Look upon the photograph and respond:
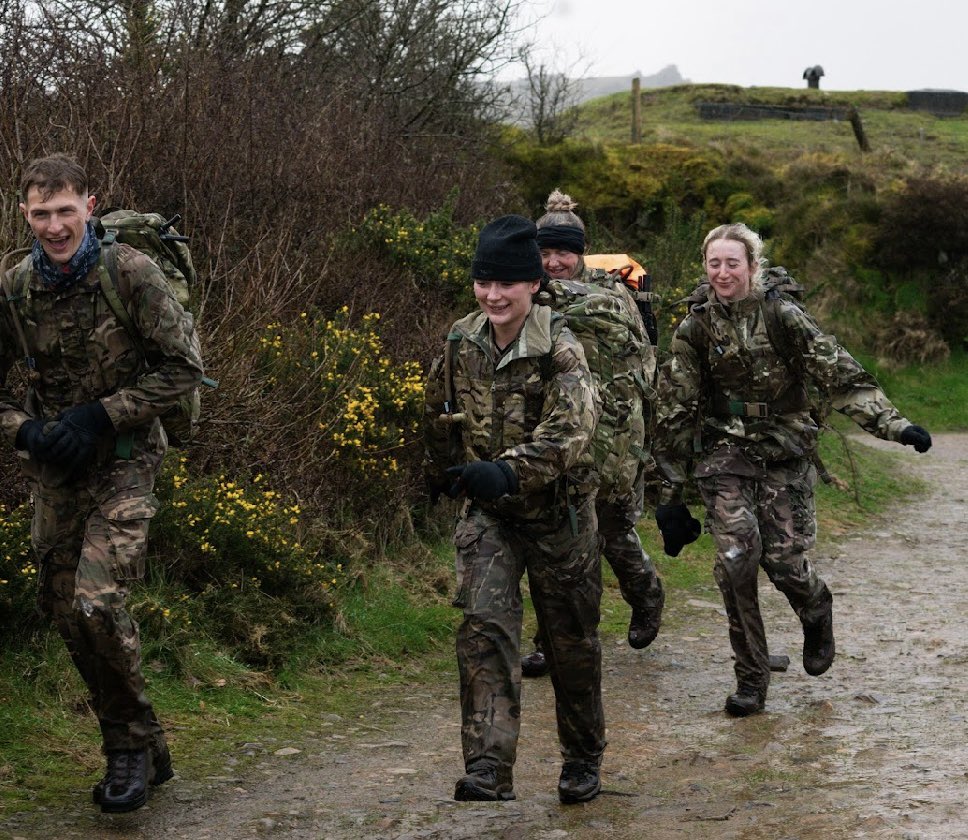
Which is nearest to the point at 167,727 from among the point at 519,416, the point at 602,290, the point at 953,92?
the point at 519,416

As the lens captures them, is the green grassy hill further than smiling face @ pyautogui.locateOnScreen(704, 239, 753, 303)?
Yes

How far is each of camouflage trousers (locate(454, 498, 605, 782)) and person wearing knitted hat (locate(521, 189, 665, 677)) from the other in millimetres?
1055

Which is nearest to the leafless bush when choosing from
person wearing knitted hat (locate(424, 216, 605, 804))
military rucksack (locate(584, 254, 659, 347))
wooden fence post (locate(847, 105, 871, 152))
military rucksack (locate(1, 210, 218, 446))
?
military rucksack (locate(584, 254, 659, 347))

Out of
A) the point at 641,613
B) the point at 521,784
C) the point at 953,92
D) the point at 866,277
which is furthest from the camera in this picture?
the point at 953,92

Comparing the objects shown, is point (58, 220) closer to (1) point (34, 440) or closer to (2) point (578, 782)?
(1) point (34, 440)

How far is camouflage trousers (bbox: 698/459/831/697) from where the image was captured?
6.67 metres

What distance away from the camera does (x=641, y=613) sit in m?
7.82

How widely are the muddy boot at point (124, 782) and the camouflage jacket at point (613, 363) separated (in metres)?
2.03

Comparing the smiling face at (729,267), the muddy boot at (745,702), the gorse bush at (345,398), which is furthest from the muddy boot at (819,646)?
the gorse bush at (345,398)

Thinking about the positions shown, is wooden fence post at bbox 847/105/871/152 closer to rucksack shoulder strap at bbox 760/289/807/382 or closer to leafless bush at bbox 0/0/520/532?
leafless bush at bbox 0/0/520/532

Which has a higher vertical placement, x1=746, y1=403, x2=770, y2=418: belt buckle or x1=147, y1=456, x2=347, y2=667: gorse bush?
x1=746, y1=403, x2=770, y2=418: belt buckle

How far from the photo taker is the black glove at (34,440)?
470 cm

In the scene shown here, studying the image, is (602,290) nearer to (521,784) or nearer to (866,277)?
(521,784)

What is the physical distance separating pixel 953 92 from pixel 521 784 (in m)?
39.1
